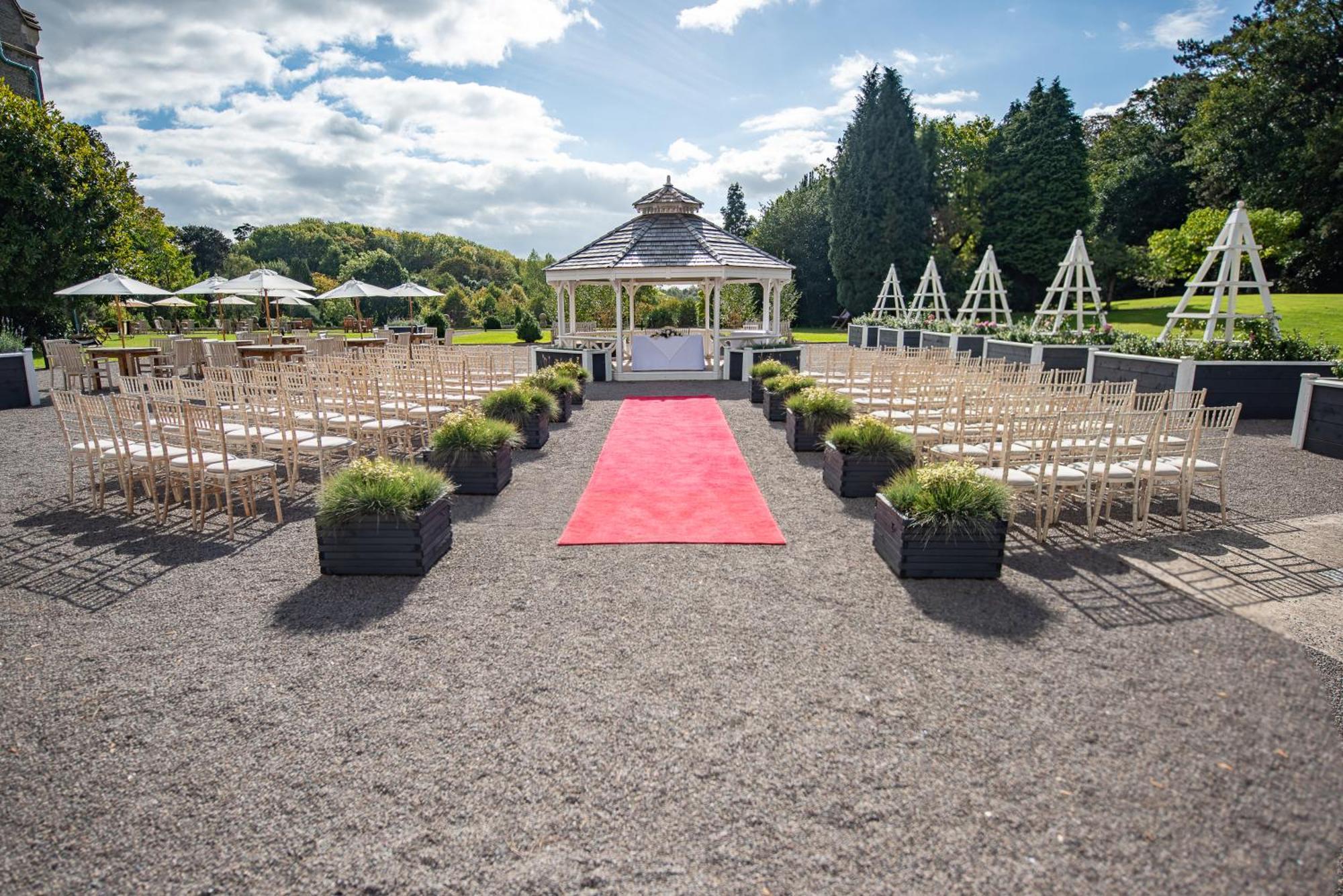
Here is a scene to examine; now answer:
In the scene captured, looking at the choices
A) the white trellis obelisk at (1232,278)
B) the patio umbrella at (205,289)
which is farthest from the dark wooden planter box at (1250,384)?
the patio umbrella at (205,289)

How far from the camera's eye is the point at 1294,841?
2.63 meters

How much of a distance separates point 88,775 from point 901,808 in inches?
135

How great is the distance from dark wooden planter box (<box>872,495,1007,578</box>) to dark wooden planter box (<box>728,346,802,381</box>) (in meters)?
13.0

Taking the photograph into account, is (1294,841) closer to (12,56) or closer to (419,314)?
(12,56)

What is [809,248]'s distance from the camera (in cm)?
4716

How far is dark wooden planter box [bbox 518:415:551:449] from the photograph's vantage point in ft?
32.9

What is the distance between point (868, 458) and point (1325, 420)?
707 cm

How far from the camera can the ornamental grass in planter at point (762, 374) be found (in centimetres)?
1339

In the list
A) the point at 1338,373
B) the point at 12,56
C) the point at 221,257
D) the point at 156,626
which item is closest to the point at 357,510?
the point at 156,626

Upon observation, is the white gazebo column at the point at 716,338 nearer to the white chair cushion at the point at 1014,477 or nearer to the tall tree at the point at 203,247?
the white chair cushion at the point at 1014,477

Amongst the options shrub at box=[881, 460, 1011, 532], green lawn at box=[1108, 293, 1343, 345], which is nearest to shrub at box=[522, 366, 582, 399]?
shrub at box=[881, 460, 1011, 532]

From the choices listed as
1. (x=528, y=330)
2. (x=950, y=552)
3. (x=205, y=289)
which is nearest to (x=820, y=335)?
(x=528, y=330)

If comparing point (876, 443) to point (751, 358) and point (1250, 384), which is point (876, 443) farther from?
point (751, 358)

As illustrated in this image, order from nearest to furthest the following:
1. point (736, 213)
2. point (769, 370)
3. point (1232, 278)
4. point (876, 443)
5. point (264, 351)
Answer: point (876, 443) < point (1232, 278) < point (769, 370) < point (264, 351) < point (736, 213)
